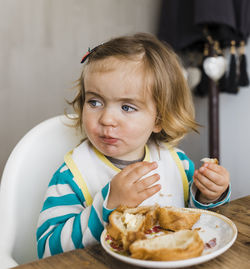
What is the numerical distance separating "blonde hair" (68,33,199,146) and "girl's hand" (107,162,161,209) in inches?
12.1

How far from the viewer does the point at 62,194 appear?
80 centimetres

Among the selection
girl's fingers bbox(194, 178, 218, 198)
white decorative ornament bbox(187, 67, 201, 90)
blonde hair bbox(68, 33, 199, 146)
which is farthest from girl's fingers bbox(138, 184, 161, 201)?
white decorative ornament bbox(187, 67, 201, 90)

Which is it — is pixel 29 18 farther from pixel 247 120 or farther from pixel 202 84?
pixel 247 120

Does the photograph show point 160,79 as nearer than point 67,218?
No

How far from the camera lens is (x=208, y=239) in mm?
563

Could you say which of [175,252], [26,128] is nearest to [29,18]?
[26,128]

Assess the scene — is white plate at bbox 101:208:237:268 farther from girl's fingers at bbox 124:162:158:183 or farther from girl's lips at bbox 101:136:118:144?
girl's lips at bbox 101:136:118:144

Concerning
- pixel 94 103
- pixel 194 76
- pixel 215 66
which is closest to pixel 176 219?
pixel 94 103

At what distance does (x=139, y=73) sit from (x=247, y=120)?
4.15ft

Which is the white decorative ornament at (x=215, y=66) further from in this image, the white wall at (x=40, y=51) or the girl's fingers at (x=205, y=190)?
the girl's fingers at (x=205, y=190)

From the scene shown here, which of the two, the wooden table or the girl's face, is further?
the girl's face

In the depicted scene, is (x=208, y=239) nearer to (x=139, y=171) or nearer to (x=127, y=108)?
(x=139, y=171)

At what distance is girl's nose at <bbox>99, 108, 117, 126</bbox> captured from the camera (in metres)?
0.80

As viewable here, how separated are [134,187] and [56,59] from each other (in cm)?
131
